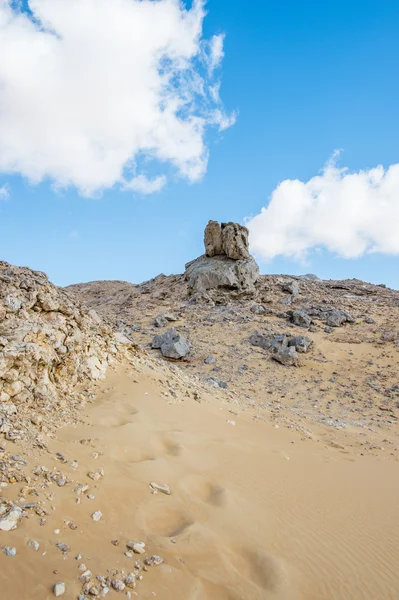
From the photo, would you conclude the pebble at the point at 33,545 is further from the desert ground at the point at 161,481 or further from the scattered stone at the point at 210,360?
the scattered stone at the point at 210,360

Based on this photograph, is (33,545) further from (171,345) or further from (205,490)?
(171,345)

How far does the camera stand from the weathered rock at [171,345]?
1466cm

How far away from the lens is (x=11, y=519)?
2.65 meters

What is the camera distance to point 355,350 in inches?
620

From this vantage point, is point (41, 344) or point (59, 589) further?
point (41, 344)

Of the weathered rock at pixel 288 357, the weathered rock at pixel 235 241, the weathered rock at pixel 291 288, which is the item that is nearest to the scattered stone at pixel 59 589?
the weathered rock at pixel 288 357

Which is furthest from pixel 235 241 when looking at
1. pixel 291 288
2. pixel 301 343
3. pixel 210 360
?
pixel 210 360

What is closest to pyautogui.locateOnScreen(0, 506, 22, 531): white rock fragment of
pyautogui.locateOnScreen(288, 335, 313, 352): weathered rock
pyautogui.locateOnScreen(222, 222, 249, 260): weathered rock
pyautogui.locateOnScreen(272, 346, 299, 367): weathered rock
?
pyautogui.locateOnScreen(272, 346, 299, 367): weathered rock

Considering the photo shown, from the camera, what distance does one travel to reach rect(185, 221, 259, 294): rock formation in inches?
910

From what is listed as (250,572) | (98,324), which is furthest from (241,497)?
(98,324)

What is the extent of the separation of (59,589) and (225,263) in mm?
22406

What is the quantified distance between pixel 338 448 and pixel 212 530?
4736mm

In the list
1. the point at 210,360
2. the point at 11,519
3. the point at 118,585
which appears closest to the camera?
the point at 118,585

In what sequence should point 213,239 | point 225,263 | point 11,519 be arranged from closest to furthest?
point 11,519 → point 225,263 → point 213,239
